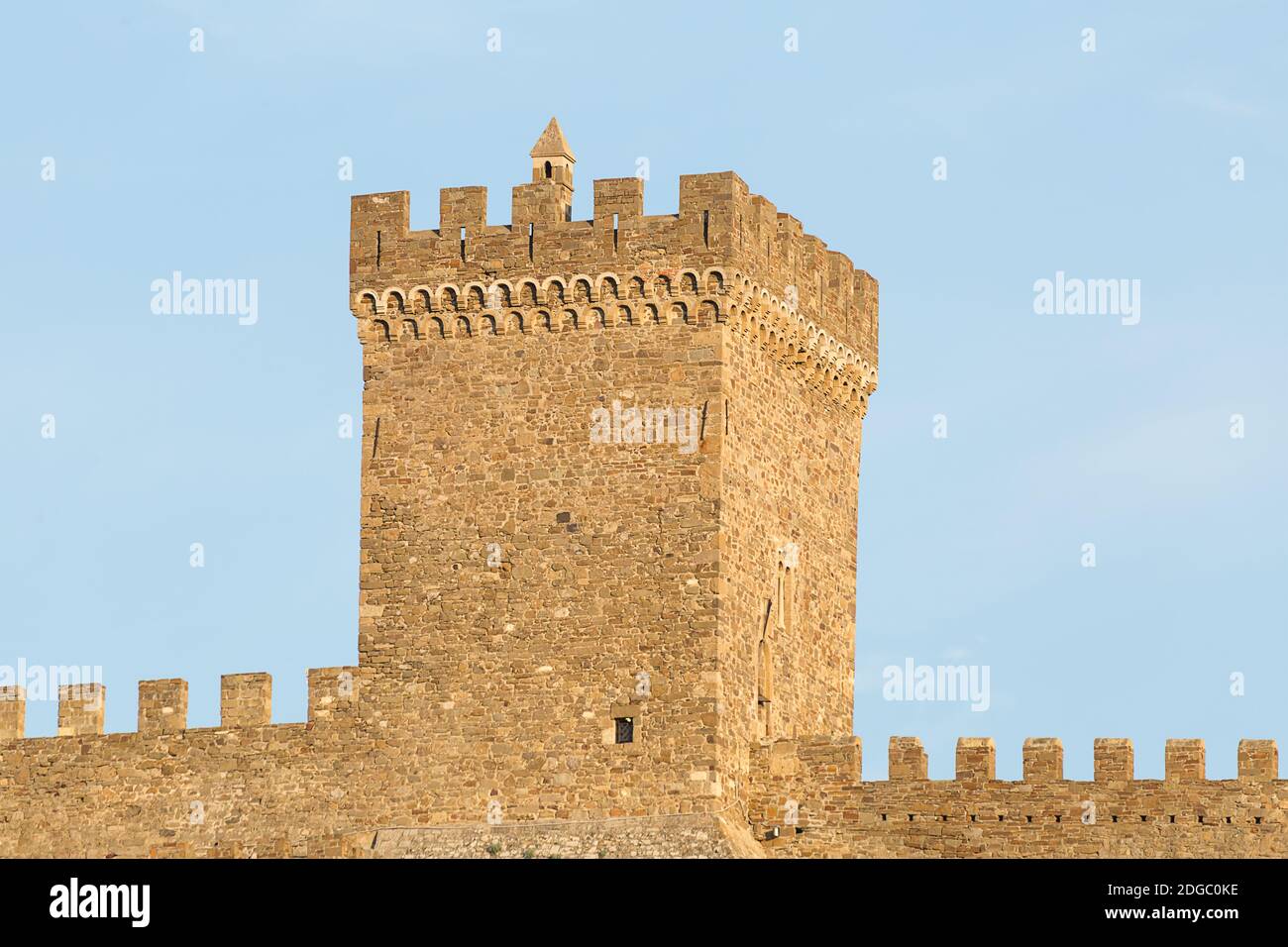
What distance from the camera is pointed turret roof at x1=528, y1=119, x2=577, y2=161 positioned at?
49781 millimetres

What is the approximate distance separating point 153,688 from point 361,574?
3.28 m

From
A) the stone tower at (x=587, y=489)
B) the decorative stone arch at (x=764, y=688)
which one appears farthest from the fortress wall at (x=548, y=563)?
the decorative stone arch at (x=764, y=688)

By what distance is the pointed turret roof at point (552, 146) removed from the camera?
4978 cm

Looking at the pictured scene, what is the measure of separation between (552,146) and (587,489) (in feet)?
14.8

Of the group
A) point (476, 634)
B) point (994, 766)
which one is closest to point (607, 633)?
point (476, 634)

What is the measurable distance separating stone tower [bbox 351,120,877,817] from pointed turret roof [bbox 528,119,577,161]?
1.1 inches

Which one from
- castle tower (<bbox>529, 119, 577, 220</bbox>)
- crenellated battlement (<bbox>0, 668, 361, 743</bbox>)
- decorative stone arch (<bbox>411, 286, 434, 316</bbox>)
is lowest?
crenellated battlement (<bbox>0, 668, 361, 743</bbox>)

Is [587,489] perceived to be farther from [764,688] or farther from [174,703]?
[174,703]

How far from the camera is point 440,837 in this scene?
4797cm

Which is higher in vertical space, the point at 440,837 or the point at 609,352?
the point at 609,352

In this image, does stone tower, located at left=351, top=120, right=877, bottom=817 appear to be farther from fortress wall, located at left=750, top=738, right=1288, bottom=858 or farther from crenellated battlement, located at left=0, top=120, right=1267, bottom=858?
fortress wall, located at left=750, top=738, right=1288, bottom=858

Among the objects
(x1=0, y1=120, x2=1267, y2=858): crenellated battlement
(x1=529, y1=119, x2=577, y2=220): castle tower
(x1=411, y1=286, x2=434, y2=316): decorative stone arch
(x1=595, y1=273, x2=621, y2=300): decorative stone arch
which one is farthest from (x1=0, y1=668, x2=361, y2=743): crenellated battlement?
(x1=529, y1=119, x2=577, y2=220): castle tower

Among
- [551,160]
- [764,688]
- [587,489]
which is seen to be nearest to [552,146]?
[551,160]
